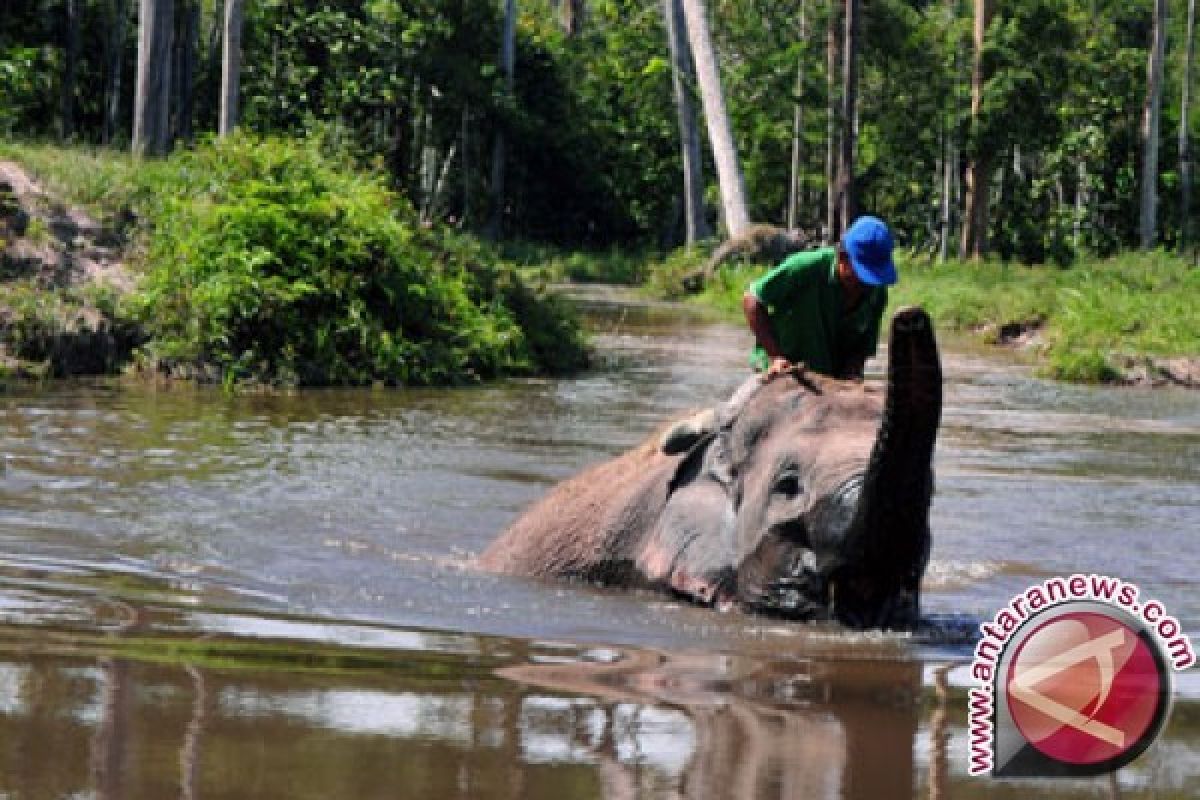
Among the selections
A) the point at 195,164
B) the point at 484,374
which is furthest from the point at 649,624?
the point at 195,164

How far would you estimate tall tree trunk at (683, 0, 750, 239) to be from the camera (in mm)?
34781

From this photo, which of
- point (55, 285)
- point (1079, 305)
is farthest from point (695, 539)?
point (1079, 305)

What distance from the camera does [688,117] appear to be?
42781 mm

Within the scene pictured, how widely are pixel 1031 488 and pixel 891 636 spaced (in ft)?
19.1

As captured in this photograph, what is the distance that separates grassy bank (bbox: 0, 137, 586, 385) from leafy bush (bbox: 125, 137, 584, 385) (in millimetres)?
18

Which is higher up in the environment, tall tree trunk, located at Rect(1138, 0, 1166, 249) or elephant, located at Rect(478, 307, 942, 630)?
tall tree trunk, located at Rect(1138, 0, 1166, 249)

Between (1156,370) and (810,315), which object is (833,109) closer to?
(1156,370)

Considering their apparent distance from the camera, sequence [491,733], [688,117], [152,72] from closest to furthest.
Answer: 1. [491,733]
2. [152,72]
3. [688,117]

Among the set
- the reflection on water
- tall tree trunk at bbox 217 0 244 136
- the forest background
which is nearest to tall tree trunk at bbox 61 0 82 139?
the forest background

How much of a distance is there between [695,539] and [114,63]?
3112cm

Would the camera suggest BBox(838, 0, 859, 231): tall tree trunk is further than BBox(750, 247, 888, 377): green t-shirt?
Yes

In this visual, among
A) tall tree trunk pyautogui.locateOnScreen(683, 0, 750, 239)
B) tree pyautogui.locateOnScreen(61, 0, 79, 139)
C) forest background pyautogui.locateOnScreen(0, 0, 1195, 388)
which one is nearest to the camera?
tree pyautogui.locateOnScreen(61, 0, 79, 139)

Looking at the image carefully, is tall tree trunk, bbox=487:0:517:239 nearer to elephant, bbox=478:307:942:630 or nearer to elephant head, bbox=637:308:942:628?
elephant, bbox=478:307:942:630

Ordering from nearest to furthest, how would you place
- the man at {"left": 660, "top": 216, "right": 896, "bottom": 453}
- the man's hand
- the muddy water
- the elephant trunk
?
the muddy water → the elephant trunk → the man's hand → the man at {"left": 660, "top": 216, "right": 896, "bottom": 453}
